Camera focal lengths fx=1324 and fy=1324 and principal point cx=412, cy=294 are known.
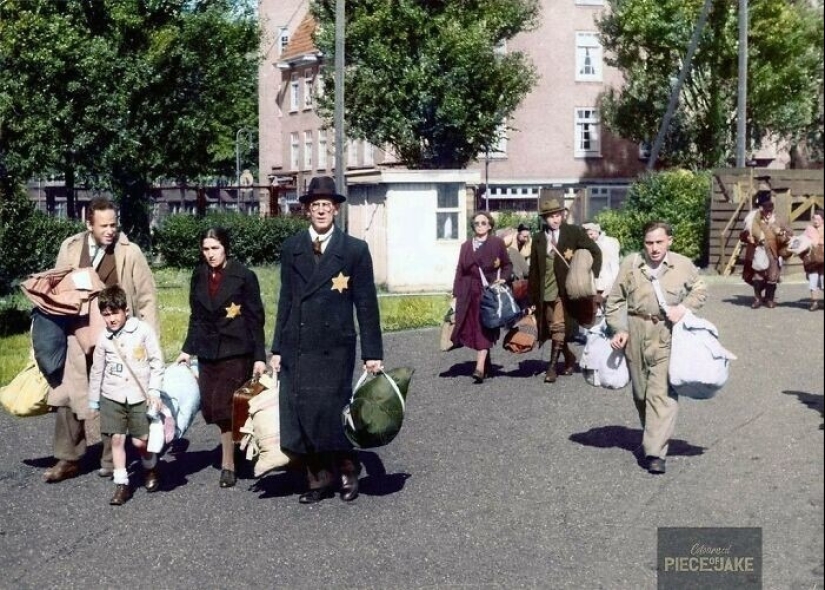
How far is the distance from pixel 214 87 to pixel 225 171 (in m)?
39.8

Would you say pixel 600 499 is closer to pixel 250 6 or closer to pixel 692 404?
pixel 692 404

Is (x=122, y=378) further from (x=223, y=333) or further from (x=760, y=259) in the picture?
(x=760, y=259)

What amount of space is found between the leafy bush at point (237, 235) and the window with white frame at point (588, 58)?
23221 mm

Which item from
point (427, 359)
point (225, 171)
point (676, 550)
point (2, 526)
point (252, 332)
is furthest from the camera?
point (225, 171)

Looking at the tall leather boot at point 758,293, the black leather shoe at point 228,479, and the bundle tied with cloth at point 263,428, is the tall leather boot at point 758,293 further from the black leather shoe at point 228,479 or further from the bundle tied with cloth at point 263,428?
the bundle tied with cloth at point 263,428

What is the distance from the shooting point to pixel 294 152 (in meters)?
60.1

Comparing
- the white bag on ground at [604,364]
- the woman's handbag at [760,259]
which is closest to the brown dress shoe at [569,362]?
the white bag on ground at [604,364]

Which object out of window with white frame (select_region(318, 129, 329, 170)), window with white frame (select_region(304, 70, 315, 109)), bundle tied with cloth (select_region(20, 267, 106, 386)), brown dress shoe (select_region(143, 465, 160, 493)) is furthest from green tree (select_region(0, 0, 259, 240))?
brown dress shoe (select_region(143, 465, 160, 493))

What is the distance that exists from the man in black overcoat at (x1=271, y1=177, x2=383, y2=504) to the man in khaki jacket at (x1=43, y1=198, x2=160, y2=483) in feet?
3.90

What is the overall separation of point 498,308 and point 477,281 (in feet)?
1.57

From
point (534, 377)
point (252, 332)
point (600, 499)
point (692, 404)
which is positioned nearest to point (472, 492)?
point (600, 499)

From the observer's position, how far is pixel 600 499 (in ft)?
23.9

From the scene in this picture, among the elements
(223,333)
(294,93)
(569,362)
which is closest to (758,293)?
(569,362)

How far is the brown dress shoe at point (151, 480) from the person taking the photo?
7927 mm
